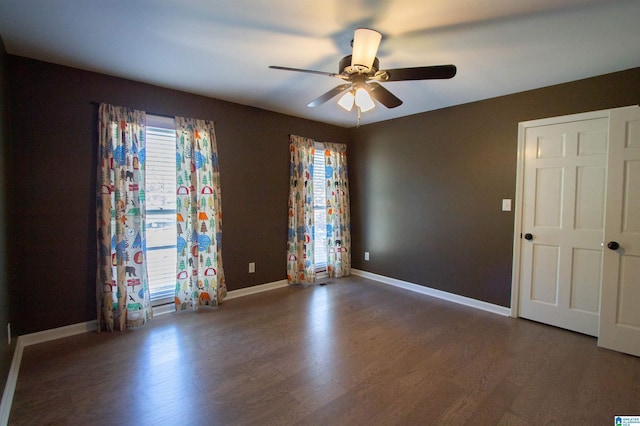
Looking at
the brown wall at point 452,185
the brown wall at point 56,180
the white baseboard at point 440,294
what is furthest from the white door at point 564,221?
the brown wall at point 56,180

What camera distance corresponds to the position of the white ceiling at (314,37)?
180 centimetres

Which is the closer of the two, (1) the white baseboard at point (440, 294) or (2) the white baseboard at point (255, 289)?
(1) the white baseboard at point (440, 294)

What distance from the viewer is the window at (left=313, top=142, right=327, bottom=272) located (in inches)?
185

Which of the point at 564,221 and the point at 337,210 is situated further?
the point at 337,210

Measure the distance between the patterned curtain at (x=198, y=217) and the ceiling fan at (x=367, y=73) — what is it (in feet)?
5.54

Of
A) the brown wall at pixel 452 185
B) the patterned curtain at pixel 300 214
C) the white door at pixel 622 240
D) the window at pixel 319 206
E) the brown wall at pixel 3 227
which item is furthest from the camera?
the window at pixel 319 206

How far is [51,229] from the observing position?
2.67 m

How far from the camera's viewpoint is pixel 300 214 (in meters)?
4.38

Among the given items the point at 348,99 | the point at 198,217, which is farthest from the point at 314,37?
the point at 198,217

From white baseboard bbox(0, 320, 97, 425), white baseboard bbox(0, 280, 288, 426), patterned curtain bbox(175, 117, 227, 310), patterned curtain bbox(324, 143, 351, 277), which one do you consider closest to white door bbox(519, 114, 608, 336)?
patterned curtain bbox(324, 143, 351, 277)

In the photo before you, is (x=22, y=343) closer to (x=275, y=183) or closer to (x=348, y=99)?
(x=275, y=183)

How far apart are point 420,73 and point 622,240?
2.38 metres

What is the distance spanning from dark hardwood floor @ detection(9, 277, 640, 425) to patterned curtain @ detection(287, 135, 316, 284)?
1148 millimetres

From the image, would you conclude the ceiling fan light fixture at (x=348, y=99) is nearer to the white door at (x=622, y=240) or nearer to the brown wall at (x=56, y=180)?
the brown wall at (x=56, y=180)
